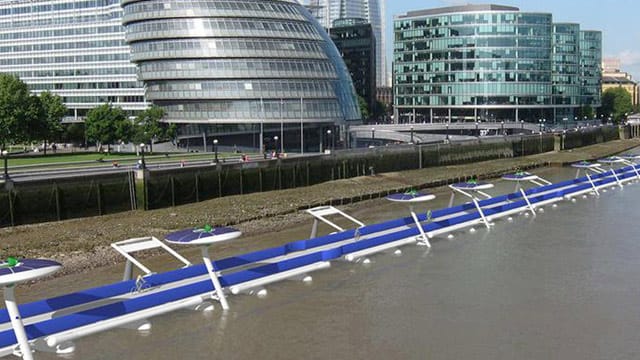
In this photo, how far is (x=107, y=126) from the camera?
100 metres

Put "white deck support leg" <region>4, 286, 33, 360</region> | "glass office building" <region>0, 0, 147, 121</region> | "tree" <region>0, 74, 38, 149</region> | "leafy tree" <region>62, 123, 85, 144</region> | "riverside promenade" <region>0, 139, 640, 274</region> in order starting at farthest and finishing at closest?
"glass office building" <region>0, 0, 147, 121</region> → "leafy tree" <region>62, 123, 85, 144</region> → "tree" <region>0, 74, 38, 149</region> → "riverside promenade" <region>0, 139, 640, 274</region> → "white deck support leg" <region>4, 286, 33, 360</region>

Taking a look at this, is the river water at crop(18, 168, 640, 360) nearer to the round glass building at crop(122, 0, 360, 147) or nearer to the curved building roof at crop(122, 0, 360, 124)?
the round glass building at crop(122, 0, 360, 147)

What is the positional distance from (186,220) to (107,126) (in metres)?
67.7

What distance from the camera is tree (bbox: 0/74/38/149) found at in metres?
85.4

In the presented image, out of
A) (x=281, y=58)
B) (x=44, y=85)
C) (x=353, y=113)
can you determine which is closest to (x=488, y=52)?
(x=353, y=113)

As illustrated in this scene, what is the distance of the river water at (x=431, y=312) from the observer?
15930mm

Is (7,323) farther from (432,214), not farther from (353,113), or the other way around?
(353,113)

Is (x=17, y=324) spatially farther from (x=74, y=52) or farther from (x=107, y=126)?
(x=74, y=52)

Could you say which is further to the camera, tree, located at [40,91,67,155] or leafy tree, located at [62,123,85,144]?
leafy tree, located at [62,123,85,144]

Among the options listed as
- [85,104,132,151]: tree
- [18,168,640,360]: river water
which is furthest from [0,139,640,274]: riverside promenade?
[85,104,132,151]: tree

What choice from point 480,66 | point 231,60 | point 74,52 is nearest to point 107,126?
point 231,60

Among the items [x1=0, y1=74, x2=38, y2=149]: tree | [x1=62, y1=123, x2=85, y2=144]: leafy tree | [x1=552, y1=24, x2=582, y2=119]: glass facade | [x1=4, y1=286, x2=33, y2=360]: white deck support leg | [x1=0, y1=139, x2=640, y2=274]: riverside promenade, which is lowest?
[x1=0, y1=139, x2=640, y2=274]: riverside promenade

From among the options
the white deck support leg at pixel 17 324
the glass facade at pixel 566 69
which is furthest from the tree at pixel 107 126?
the glass facade at pixel 566 69

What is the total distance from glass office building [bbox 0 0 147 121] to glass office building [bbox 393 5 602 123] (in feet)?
229
